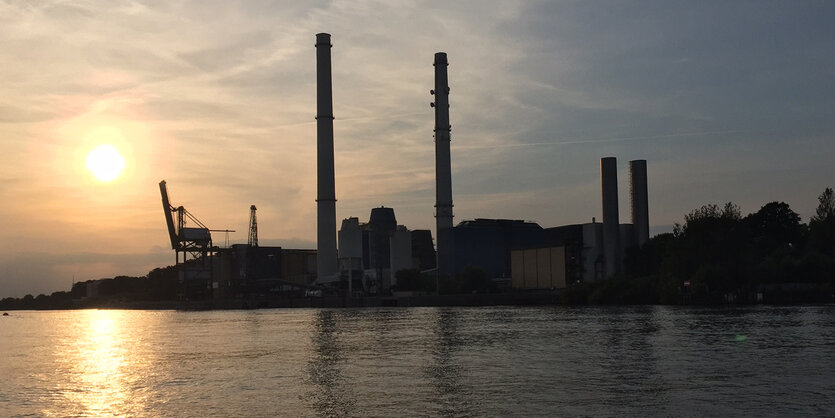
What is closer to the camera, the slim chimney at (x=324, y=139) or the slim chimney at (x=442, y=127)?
the slim chimney at (x=324, y=139)

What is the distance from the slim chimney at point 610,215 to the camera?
170 meters

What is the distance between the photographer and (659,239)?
16862 cm

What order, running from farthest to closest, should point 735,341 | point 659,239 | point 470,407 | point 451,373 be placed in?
point 659,239
point 735,341
point 451,373
point 470,407

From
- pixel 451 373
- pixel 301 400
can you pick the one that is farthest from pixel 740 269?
pixel 301 400

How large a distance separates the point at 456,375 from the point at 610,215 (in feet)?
453

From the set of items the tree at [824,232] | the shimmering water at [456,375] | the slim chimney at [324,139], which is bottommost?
the shimmering water at [456,375]

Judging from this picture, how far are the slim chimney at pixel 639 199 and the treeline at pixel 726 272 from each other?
93.5 ft

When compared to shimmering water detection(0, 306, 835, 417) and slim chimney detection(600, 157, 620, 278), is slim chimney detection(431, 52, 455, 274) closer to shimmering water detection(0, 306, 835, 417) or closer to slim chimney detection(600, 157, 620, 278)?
slim chimney detection(600, 157, 620, 278)

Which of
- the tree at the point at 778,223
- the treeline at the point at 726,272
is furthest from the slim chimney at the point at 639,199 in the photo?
the treeline at the point at 726,272

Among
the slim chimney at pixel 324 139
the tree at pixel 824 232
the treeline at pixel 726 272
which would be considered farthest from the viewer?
the slim chimney at pixel 324 139

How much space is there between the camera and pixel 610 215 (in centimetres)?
17312

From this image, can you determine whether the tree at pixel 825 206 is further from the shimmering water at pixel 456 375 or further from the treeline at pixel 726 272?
the shimmering water at pixel 456 375

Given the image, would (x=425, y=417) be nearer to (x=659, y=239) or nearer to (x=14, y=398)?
(x=14, y=398)

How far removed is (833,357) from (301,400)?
24.7 m
